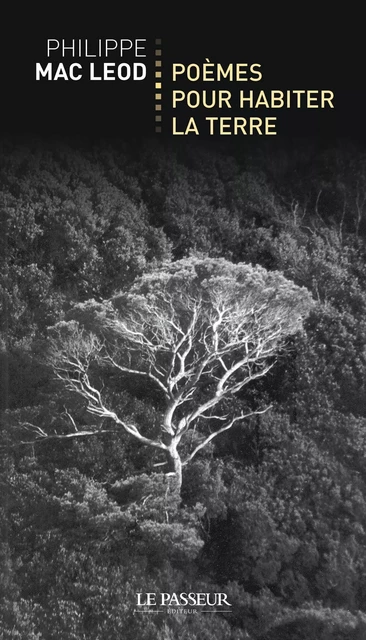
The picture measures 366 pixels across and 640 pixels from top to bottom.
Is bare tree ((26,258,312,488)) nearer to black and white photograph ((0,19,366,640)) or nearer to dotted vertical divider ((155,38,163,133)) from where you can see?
black and white photograph ((0,19,366,640))

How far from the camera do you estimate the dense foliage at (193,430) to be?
6.10 m

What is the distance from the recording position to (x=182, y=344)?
20.7 feet

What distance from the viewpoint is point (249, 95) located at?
6305 mm

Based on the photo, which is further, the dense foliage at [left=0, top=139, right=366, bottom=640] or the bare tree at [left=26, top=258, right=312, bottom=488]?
the bare tree at [left=26, top=258, right=312, bottom=488]

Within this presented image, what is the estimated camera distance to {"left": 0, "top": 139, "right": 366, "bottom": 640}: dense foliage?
610cm

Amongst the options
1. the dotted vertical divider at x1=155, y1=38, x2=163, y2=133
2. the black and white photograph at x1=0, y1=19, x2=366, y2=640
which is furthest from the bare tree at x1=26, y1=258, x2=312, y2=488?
the dotted vertical divider at x1=155, y1=38, x2=163, y2=133

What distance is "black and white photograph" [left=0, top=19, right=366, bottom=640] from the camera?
612 centimetres

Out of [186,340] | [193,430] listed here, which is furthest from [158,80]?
[193,430]

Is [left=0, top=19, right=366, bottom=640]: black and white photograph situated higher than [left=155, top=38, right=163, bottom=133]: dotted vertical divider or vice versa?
[left=155, top=38, right=163, bottom=133]: dotted vertical divider

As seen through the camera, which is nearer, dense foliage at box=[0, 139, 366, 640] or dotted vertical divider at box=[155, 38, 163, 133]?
dense foliage at box=[0, 139, 366, 640]

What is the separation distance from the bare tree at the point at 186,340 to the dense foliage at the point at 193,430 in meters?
0.06

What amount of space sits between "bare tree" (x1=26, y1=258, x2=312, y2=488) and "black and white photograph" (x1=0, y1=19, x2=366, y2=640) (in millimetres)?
15

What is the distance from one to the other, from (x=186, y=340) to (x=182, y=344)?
41 mm

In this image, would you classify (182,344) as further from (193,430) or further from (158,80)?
(158,80)
